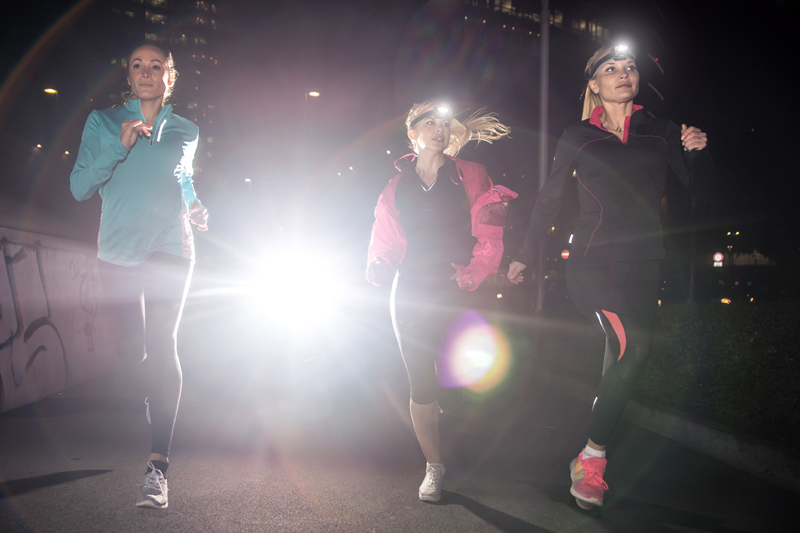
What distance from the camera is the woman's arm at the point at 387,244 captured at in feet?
11.6

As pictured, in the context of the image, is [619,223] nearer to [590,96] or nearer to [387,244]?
[590,96]

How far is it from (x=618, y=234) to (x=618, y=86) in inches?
35.6

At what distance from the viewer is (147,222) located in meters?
3.17

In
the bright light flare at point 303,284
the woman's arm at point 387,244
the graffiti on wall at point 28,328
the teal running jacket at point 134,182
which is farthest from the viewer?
the bright light flare at point 303,284

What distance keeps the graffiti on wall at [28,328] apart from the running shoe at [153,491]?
3047mm

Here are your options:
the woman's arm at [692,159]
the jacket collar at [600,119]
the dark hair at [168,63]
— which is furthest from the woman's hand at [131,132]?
the woman's arm at [692,159]

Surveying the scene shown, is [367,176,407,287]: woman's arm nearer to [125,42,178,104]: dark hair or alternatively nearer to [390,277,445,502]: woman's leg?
[390,277,445,502]: woman's leg

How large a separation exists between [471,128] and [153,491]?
302 cm

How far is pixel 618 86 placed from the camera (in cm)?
326

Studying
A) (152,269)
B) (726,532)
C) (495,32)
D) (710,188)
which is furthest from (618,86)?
(495,32)

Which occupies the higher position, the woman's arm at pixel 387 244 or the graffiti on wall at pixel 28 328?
the woman's arm at pixel 387 244

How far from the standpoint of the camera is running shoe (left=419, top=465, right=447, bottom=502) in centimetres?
315

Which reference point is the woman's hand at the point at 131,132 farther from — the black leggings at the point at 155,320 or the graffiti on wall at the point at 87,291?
the graffiti on wall at the point at 87,291

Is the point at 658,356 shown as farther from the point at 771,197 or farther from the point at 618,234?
the point at 771,197
